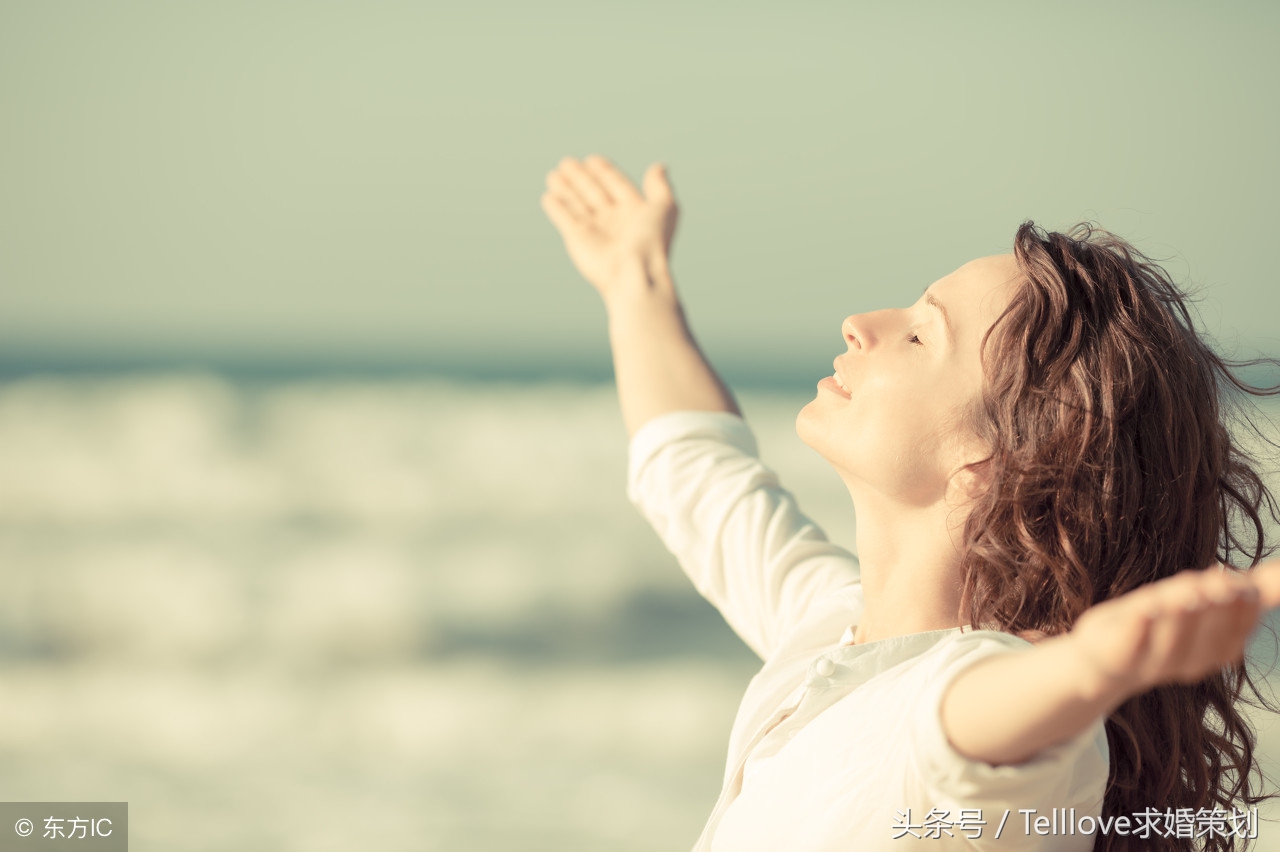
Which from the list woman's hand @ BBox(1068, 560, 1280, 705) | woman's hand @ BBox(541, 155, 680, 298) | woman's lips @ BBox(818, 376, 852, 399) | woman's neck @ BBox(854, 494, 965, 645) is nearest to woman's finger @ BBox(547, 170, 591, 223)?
woman's hand @ BBox(541, 155, 680, 298)

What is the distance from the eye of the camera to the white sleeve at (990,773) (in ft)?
2.94

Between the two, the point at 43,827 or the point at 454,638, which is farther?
the point at 454,638

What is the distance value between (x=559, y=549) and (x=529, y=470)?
128 cm

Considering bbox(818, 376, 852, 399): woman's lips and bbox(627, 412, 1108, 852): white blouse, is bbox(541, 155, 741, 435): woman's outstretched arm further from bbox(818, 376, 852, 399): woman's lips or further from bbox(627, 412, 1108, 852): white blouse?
bbox(818, 376, 852, 399): woman's lips

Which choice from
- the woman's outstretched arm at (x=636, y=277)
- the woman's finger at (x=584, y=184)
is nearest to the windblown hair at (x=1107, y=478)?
the woman's outstretched arm at (x=636, y=277)

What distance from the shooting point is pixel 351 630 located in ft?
15.3

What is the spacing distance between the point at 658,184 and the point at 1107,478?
1.35 m

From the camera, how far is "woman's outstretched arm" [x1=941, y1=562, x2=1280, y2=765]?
0.68 metres

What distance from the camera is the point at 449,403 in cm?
879

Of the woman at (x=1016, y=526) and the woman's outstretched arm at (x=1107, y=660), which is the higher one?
the woman at (x=1016, y=526)

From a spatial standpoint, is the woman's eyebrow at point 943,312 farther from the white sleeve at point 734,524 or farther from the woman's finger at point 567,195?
the woman's finger at point 567,195

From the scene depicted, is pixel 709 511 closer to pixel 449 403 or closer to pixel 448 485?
pixel 448 485

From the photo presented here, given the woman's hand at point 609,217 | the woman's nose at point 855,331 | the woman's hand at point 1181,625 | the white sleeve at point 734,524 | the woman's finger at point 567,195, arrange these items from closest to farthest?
the woman's hand at point 1181,625, the woman's nose at point 855,331, the white sleeve at point 734,524, the woman's hand at point 609,217, the woman's finger at point 567,195

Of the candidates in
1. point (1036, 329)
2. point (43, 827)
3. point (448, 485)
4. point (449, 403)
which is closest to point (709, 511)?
point (1036, 329)
